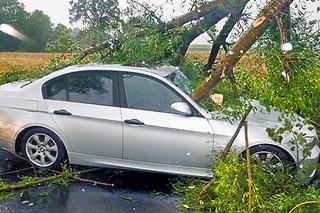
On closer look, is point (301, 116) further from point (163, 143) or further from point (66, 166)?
point (66, 166)

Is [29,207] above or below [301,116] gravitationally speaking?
below

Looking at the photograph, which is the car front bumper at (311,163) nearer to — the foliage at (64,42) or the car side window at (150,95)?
the car side window at (150,95)

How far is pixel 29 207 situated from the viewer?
179 inches

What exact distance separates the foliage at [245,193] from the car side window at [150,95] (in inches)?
55.7

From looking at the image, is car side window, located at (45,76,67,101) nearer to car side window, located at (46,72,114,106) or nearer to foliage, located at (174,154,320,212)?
car side window, located at (46,72,114,106)

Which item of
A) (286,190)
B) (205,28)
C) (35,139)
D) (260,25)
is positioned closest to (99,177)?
(35,139)

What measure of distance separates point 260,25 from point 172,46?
1614mm

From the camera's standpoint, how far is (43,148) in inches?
220

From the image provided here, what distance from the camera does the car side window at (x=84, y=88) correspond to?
17.8 ft

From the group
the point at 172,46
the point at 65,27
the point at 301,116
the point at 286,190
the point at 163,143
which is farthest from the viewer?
the point at 65,27

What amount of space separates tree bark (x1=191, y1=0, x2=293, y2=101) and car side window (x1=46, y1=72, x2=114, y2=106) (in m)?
1.16

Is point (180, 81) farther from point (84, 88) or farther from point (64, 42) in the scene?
point (64, 42)

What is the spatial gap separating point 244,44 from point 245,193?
3071mm

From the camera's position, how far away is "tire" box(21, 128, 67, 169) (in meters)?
5.54
